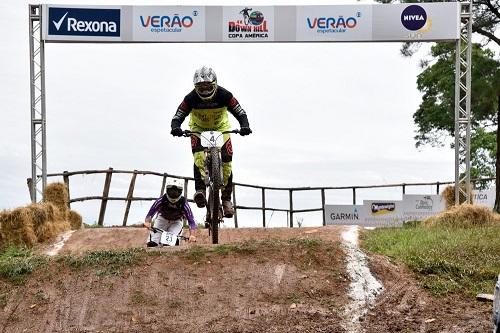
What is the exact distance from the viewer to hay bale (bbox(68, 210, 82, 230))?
15.0m

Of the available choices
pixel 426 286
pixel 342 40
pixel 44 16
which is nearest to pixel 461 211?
pixel 342 40

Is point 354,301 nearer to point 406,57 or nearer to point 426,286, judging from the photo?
point 426,286

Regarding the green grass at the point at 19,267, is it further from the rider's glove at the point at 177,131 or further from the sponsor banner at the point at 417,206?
the sponsor banner at the point at 417,206

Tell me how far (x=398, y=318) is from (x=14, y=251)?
263 inches

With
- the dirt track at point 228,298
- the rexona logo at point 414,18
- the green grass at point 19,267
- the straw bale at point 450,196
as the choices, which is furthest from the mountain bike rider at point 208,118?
the straw bale at point 450,196

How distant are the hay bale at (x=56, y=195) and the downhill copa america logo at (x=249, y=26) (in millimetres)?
4815

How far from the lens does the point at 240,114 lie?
31.8ft

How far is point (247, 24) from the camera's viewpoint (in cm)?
1456

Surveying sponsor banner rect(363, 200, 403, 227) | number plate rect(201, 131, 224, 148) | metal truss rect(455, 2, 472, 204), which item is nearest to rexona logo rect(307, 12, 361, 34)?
metal truss rect(455, 2, 472, 204)

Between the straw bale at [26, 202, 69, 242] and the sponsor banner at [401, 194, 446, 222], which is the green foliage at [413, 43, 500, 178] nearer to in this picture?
the sponsor banner at [401, 194, 446, 222]

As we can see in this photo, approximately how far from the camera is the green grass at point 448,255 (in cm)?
826

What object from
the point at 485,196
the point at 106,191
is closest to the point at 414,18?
the point at 106,191

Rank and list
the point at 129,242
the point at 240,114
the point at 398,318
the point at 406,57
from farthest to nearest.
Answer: the point at 406,57, the point at 129,242, the point at 240,114, the point at 398,318

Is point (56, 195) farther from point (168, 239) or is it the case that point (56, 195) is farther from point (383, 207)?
point (383, 207)
